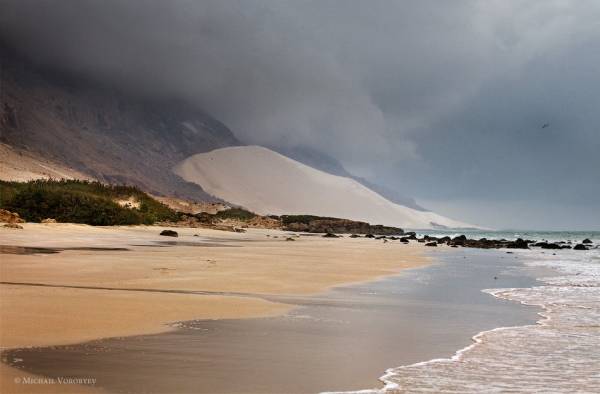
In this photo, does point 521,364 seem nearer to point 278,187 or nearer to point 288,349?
point 288,349

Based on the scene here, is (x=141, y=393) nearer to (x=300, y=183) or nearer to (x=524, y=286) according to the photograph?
(x=524, y=286)

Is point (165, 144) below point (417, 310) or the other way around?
the other way around

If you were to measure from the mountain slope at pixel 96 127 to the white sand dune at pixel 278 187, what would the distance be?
22.2ft

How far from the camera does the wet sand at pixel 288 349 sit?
15.3 ft

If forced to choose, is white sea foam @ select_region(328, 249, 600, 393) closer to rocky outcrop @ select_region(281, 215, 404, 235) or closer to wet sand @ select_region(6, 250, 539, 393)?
wet sand @ select_region(6, 250, 539, 393)

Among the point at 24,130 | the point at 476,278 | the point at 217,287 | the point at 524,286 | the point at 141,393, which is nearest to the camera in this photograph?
the point at 141,393

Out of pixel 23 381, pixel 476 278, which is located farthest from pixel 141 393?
pixel 476 278

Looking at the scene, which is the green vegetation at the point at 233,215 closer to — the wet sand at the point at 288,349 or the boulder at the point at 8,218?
the boulder at the point at 8,218

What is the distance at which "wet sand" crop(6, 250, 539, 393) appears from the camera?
184 inches

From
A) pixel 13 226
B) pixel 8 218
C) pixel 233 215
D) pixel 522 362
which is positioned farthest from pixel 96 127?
pixel 522 362

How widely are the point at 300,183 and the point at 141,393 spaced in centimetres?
14825

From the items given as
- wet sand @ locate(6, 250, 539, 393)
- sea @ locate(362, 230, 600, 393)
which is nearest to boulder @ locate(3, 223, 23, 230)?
wet sand @ locate(6, 250, 539, 393)

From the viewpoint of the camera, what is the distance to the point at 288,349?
19.5 ft

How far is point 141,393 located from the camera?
4211mm
